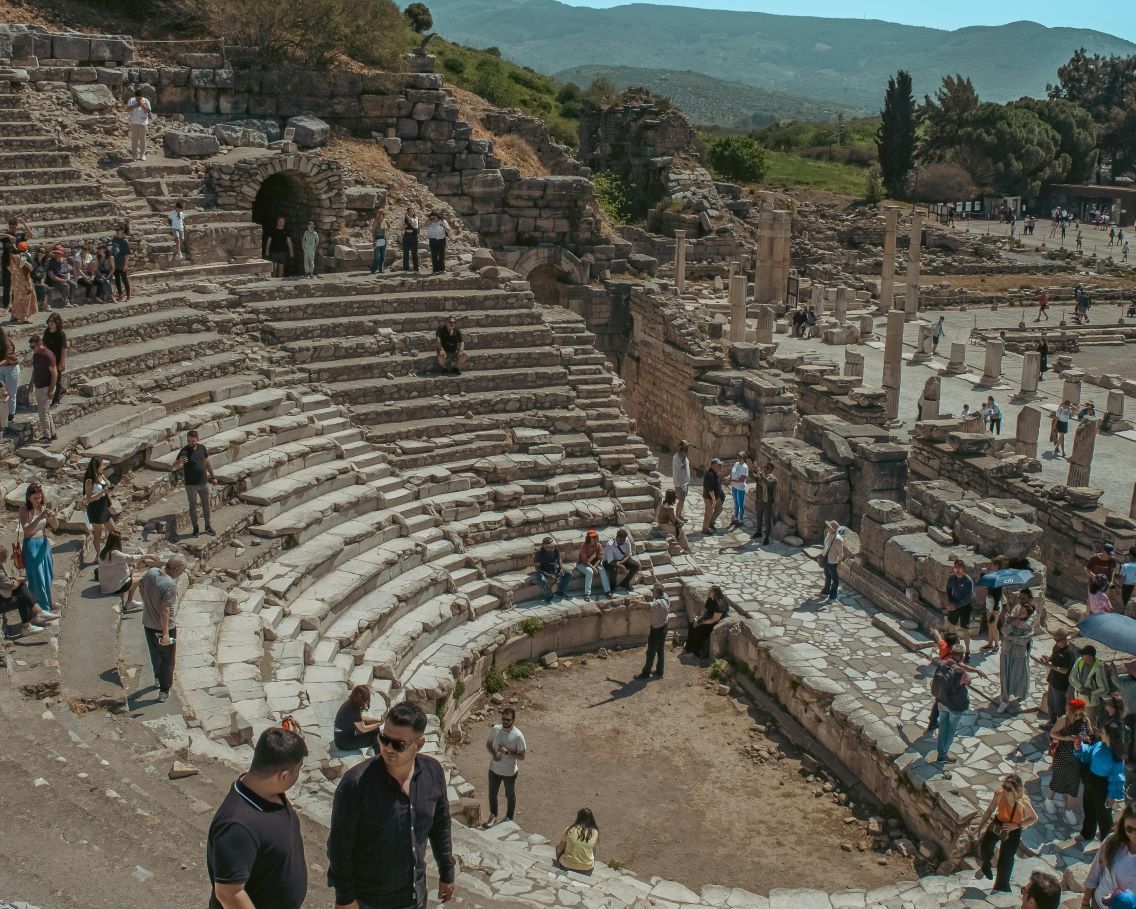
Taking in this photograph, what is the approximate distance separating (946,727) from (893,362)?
52.9 ft

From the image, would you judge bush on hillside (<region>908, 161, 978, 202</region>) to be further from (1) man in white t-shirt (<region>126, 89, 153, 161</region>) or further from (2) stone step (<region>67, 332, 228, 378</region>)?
(2) stone step (<region>67, 332, 228, 378</region>)

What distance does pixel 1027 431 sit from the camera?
78.1 feet

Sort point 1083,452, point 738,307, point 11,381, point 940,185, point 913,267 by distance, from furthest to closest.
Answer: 1. point 940,185
2. point 913,267
3. point 738,307
4. point 1083,452
5. point 11,381

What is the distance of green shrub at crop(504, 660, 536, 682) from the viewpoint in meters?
16.5

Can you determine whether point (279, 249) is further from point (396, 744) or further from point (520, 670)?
point (396, 744)

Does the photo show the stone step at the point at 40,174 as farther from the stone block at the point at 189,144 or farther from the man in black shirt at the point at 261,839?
the man in black shirt at the point at 261,839

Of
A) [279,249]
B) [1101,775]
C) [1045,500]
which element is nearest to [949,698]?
[1101,775]

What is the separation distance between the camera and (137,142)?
23453mm

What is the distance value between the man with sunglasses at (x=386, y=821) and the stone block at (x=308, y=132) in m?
21.4

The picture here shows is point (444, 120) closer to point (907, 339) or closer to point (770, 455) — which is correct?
point (770, 455)

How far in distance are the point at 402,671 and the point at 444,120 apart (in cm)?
1609

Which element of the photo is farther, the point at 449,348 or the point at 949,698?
the point at 449,348

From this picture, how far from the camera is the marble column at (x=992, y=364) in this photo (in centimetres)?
3158

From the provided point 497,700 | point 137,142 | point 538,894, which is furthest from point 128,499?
point 137,142
